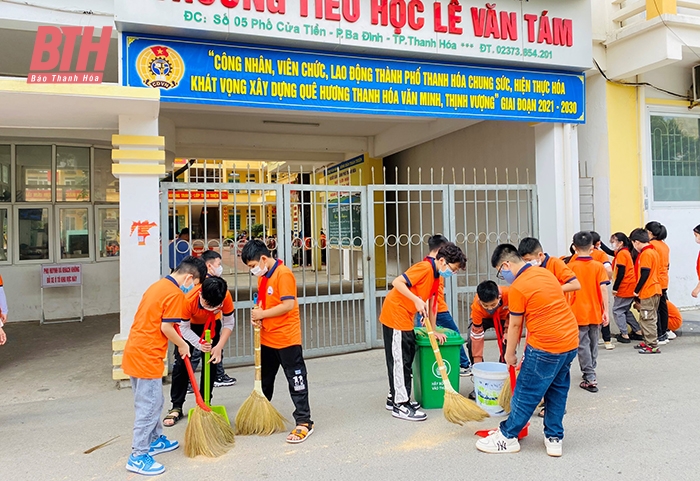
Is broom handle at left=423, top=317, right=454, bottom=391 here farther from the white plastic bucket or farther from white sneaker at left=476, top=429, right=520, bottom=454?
white sneaker at left=476, top=429, right=520, bottom=454

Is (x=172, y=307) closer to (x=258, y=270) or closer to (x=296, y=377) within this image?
(x=258, y=270)

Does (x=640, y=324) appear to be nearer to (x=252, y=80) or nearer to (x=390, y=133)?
(x=252, y=80)

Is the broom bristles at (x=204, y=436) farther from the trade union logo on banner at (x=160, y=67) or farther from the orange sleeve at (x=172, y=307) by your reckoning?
the trade union logo on banner at (x=160, y=67)

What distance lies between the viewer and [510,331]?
3398 millimetres

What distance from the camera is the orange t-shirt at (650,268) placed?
236 inches

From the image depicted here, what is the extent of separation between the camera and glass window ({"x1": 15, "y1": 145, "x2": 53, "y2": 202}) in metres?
8.54

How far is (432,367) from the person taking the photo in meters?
4.26

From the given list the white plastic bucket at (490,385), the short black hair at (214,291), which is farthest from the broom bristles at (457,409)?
the short black hair at (214,291)

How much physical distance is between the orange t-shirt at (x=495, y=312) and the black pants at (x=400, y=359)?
2.34 feet

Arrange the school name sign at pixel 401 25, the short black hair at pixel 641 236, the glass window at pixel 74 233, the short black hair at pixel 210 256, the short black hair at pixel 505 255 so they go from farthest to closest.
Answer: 1. the glass window at pixel 74 233
2. the short black hair at pixel 641 236
3. the school name sign at pixel 401 25
4. the short black hair at pixel 210 256
5. the short black hair at pixel 505 255

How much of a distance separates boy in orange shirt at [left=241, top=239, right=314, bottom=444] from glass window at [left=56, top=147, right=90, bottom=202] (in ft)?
21.2

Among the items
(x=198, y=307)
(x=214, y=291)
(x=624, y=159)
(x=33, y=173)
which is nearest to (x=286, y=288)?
(x=214, y=291)

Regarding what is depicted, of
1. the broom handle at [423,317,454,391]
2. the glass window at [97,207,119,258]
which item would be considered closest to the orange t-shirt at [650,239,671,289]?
the broom handle at [423,317,454,391]

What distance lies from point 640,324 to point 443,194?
285 centimetres
